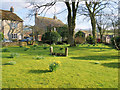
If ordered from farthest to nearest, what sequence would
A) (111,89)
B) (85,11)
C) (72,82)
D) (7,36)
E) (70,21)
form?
(7,36) → (85,11) → (70,21) → (72,82) → (111,89)

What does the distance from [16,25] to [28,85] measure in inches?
1307

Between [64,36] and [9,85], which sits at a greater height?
[64,36]

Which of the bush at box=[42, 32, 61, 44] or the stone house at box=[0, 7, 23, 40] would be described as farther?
the stone house at box=[0, 7, 23, 40]

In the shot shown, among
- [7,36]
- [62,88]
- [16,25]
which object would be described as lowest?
[62,88]

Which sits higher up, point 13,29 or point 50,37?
point 13,29

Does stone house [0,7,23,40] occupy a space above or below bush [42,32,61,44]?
above

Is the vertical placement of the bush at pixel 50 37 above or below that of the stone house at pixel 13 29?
below

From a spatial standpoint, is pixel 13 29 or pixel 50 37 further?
pixel 13 29

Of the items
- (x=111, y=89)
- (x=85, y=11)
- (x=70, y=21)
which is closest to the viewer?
(x=111, y=89)

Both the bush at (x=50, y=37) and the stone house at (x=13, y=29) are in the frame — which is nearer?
the bush at (x=50, y=37)

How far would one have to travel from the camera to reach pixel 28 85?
381cm

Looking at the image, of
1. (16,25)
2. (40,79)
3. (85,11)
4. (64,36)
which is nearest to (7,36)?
(16,25)

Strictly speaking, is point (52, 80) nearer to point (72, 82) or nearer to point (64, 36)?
point (72, 82)

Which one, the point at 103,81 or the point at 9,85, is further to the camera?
the point at 103,81
